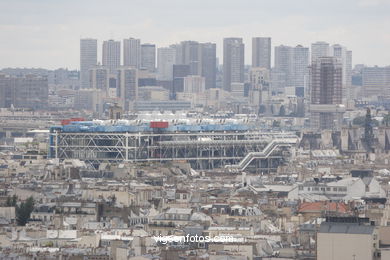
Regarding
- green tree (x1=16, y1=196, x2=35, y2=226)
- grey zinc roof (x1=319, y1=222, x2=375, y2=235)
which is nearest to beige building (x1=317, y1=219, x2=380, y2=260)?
grey zinc roof (x1=319, y1=222, x2=375, y2=235)

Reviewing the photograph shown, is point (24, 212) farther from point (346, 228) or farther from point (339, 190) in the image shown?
point (346, 228)

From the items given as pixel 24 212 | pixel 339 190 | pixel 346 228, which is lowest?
pixel 339 190

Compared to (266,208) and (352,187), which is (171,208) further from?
(352,187)

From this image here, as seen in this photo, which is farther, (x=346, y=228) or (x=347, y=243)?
(x=346, y=228)

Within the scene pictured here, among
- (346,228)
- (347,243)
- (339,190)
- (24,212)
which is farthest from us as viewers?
(339,190)

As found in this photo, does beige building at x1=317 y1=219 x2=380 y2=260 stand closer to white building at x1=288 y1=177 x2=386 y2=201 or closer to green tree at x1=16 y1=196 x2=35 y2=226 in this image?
green tree at x1=16 y1=196 x2=35 y2=226

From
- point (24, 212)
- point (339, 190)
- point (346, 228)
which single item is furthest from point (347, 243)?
point (339, 190)

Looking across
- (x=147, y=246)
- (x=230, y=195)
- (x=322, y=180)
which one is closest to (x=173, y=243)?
(x=147, y=246)

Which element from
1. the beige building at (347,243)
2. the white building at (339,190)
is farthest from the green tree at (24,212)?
the beige building at (347,243)
